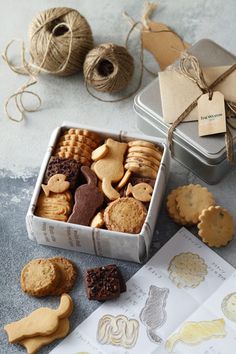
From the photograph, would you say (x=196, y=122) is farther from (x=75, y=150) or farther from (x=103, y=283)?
(x=103, y=283)

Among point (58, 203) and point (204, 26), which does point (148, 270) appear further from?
point (204, 26)

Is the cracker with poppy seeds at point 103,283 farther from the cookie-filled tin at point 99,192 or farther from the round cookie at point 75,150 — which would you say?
the round cookie at point 75,150

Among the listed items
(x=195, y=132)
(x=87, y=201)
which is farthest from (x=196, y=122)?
(x=87, y=201)

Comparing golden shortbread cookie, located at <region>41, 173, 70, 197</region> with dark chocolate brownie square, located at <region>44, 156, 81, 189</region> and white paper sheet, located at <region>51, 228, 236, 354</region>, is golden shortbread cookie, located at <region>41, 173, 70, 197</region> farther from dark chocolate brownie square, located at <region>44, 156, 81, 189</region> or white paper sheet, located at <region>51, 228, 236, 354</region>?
white paper sheet, located at <region>51, 228, 236, 354</region>

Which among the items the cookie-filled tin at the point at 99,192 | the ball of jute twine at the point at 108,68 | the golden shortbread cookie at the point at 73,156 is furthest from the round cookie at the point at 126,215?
the ball of jute twine at the point at 108,68

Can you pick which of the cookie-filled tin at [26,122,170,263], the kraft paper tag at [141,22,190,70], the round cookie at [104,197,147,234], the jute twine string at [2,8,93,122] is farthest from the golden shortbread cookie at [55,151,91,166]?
the kraft paper tag at [141,22,190,70]
